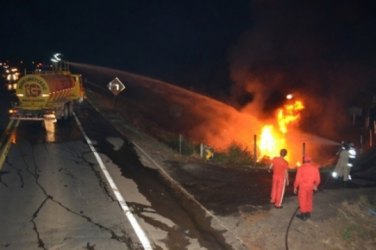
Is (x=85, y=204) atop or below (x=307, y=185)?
below

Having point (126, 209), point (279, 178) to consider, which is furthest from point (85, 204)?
point (279, 178)

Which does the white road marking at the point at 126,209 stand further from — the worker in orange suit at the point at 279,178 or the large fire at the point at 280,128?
the large fire at the point at 280,128

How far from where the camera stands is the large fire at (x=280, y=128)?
26297 millimetres

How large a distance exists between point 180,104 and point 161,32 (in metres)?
53.2

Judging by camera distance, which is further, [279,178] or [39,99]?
[39,99]

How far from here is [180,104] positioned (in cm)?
3619

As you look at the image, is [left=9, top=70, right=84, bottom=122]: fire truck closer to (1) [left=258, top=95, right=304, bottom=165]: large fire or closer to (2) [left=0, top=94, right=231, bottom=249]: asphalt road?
(2) [left=0, top=94, right=231, bottom=249]: asphalt road

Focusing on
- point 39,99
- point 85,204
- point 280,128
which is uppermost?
point 39,99

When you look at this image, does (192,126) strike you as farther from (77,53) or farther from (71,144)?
(77,53)

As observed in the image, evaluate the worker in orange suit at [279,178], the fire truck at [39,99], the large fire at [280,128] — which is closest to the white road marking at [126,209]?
the worker in orange suit at [279,178]

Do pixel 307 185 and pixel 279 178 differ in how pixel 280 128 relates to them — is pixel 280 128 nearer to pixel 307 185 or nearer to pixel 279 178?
pixel 279 178

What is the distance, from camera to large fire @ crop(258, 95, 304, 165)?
2630 centimetres

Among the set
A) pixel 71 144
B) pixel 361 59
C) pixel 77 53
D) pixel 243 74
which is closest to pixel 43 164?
pixel 71 144

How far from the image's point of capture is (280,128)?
92.3ft
